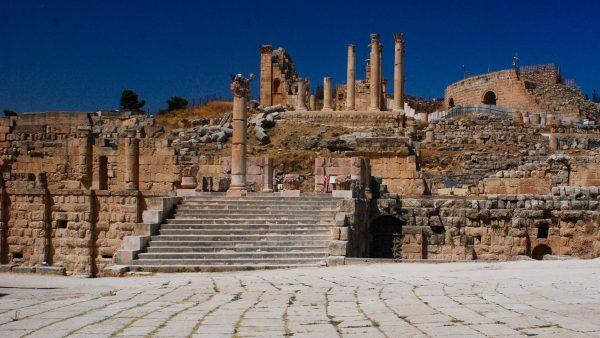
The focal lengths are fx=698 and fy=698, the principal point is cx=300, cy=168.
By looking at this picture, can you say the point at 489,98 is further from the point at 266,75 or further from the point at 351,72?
the point at 266,75

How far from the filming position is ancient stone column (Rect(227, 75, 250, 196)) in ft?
70.3

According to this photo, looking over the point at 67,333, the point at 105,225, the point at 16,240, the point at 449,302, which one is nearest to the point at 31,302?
the point at 67,333

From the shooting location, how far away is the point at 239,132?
21.6m

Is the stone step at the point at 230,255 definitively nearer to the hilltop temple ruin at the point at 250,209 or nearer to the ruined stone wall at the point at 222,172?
Answer: the hilltop temple ruin at the point at 250,209

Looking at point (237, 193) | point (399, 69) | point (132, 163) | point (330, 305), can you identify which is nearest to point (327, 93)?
point (399, 69)

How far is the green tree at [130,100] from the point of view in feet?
237

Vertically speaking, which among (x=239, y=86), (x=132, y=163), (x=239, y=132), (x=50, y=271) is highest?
(x=239, y=86)

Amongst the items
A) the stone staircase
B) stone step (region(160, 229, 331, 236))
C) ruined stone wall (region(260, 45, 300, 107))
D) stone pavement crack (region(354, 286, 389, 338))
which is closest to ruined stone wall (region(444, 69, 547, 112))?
ruined stone wall (region(260, 45, 300, 107))

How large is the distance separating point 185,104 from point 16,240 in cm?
5815

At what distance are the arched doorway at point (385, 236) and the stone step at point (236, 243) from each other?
4.38 meters

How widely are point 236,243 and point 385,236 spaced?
19.0 feet

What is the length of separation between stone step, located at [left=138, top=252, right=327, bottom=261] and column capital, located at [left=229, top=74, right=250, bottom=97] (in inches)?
278

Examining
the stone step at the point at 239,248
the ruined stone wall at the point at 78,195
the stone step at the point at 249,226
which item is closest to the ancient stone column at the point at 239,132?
the ruined stone wall at the point at 78,195

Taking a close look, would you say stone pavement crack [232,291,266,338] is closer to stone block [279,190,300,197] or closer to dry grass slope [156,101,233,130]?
stone block [279,190,300,197]
